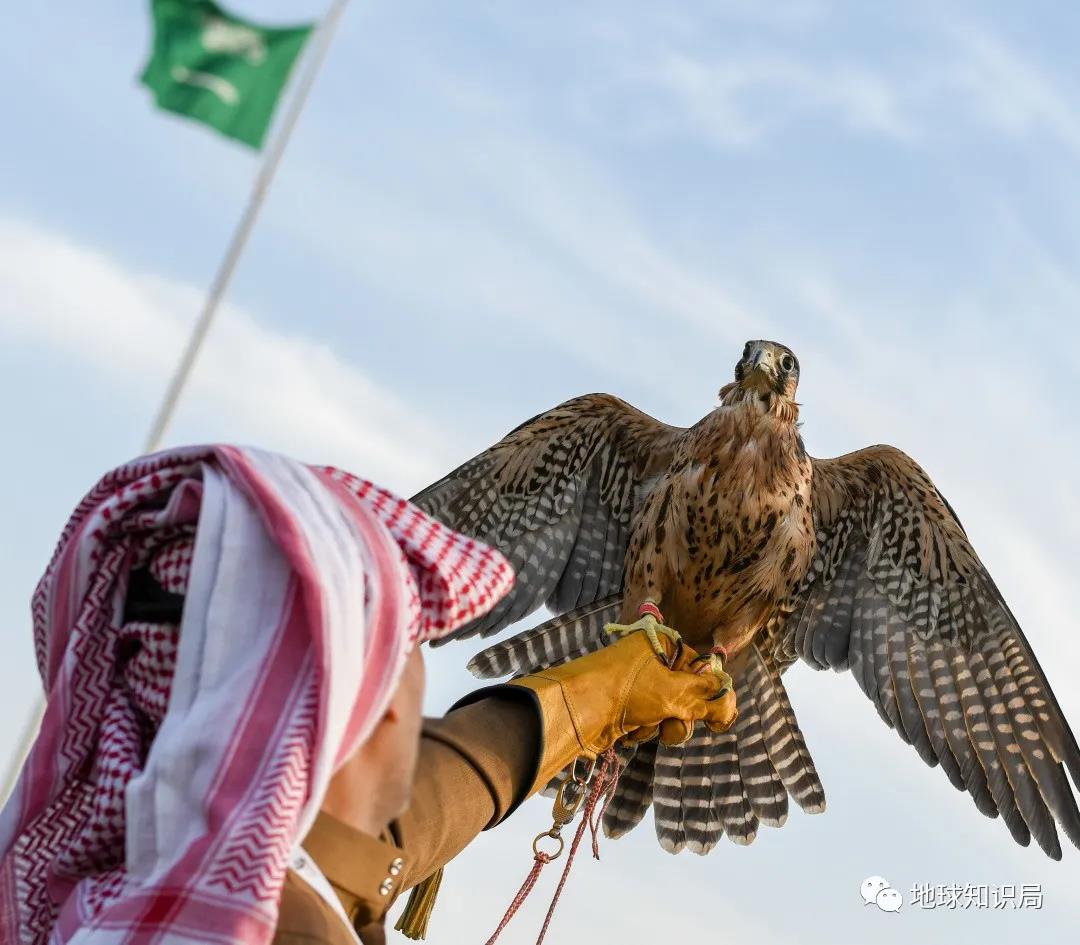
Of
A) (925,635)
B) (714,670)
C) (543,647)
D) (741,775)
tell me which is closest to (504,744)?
(714,670)

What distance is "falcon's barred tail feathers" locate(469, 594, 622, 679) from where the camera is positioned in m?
5.00

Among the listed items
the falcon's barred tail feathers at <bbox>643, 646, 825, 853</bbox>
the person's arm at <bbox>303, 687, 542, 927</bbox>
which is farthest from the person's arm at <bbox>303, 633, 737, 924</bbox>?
the falcon's barred tail feathers at <bbox>643, 646, 825, 853</bbox>

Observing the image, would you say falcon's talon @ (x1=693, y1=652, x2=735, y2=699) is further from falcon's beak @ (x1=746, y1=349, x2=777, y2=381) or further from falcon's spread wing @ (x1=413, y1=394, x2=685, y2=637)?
falcon's beak @ (x1=746, y1=349, x2=777, y2=381)

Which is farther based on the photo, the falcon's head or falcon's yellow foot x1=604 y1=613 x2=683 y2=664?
the falcon's head

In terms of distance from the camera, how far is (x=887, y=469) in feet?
16.9

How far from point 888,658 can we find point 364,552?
3716 millimetres

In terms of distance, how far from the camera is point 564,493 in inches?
208

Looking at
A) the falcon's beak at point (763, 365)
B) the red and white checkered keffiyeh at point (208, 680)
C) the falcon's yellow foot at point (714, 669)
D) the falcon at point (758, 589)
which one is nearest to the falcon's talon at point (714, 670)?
the falcon's yellow foot at point (714, 669)

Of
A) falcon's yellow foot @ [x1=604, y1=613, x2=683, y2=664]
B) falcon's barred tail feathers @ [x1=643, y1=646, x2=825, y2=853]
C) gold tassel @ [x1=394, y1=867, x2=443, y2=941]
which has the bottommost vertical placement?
gold tassel @ [x1=394, y1=867, x2=443, y2=941]

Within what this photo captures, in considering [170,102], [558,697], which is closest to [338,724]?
[558,697]

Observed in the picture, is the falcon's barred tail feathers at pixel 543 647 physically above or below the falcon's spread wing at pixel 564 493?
below

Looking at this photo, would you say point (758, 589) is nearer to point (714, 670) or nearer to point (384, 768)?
point (714, 670)

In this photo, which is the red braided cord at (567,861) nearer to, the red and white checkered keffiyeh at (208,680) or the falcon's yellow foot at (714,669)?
the falcon's yellow foot at (714,669)

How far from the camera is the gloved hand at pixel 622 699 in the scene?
3332 mm
